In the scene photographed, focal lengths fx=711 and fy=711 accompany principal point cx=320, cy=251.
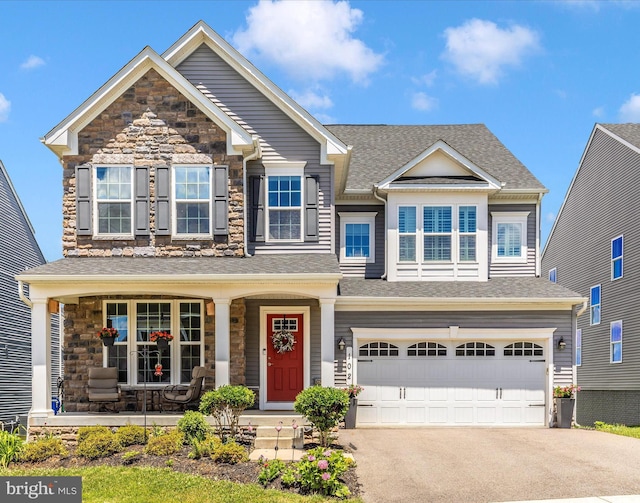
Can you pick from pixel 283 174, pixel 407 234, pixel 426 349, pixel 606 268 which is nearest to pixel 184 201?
pixel 283 174

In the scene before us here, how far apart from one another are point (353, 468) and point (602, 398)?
565 inches

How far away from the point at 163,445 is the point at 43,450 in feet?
6.67

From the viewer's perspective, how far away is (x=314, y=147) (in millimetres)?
16359

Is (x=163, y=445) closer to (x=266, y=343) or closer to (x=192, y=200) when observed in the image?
(x=266, y=343)

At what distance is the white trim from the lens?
16375mm

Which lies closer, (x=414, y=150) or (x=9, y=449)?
(x=9, y=449)

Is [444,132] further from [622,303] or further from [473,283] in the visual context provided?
[622,303]

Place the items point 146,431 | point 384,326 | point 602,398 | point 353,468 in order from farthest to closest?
1. point 602,398
2. point 384,326
3. point 146,431
4. point 353,468

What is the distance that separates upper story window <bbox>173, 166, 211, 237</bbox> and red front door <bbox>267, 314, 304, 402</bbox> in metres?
2.76

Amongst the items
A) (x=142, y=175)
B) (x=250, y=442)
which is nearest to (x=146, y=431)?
(x=250, y=442)

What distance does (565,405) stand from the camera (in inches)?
650

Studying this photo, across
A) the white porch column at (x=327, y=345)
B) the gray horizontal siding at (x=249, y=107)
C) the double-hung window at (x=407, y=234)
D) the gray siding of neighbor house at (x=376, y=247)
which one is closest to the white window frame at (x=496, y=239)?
the double-hung window at (x=407, y=234)

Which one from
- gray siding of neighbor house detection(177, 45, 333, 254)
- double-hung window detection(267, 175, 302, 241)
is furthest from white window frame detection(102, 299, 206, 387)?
double-hung window detection(267, 175, 302, 241)

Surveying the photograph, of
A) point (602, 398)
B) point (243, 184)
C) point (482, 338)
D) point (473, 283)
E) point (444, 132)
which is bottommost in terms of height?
point (602, 398)
